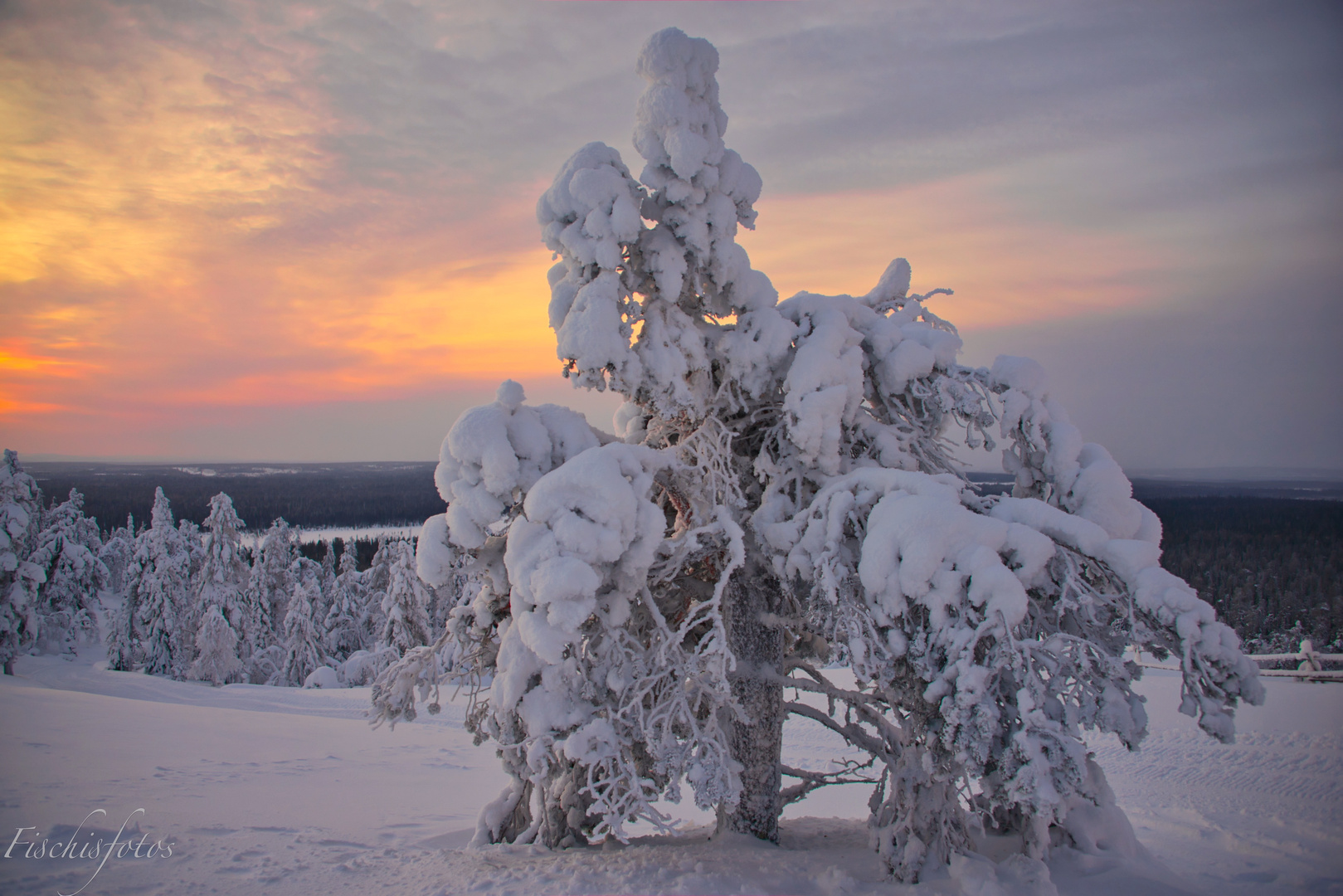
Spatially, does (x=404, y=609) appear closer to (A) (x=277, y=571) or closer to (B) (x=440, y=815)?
(A) (x=277, y=571)

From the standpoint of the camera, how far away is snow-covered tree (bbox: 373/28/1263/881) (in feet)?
14.8

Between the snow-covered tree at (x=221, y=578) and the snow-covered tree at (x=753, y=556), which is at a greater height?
the snow-covered tree at (x=753, y=556)

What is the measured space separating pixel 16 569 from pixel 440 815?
2115cm

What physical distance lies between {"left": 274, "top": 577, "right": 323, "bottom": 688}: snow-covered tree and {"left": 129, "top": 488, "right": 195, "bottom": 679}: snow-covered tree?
4.06m

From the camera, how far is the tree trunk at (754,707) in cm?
660

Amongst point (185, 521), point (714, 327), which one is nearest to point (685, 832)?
point (714, 327)

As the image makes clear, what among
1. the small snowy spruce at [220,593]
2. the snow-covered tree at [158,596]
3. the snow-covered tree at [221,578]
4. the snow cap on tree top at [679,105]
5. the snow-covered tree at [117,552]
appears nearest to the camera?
the snow cap on tree top at [679,105]

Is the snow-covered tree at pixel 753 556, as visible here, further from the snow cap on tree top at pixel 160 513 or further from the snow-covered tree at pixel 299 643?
Answer: the snow cap on tree top at pixel 160 513

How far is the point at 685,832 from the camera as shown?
25.2 feet

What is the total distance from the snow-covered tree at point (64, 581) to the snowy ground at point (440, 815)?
49.3 feet

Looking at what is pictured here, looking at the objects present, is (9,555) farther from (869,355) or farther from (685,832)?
(869,355)

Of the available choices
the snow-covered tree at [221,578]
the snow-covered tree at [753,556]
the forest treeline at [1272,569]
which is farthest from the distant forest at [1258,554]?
the snow-covered tree at [221,578]

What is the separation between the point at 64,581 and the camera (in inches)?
1131
